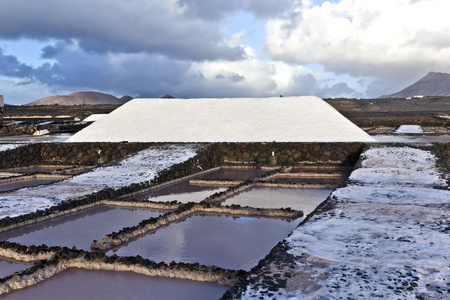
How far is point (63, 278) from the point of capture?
396 cm

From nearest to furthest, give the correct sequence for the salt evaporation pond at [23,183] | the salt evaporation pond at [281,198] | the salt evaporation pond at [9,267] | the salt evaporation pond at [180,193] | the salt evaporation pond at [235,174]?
the salt evaporation pond at [9,267], the salt evaporation pond at [281,198], the salt evaporation pond at [180,193], the salt evaporation pond at [23,183], the salt evaporation pond at [235,174]

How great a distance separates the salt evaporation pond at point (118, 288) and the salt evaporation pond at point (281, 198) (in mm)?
2990

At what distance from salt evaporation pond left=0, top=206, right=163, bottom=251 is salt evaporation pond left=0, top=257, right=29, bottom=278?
1.87ft

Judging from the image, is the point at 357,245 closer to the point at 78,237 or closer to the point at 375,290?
the point at 375,290

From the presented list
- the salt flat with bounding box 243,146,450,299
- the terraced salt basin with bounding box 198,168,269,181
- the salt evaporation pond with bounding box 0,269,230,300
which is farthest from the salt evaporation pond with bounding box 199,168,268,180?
the salt evaporation pond with bounding box 0,269,230,300

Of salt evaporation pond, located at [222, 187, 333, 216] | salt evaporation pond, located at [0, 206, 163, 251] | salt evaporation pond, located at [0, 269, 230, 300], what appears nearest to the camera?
salt evaporation pond, located at [0, 269, 230, 300]

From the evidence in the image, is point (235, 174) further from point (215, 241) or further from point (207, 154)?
point (215, 241)

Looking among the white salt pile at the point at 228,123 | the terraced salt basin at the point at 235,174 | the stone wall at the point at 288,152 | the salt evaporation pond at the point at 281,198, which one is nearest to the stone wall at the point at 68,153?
the white salt pile at the point at 228,123

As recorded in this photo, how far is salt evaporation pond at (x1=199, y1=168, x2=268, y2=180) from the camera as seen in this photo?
10.1m

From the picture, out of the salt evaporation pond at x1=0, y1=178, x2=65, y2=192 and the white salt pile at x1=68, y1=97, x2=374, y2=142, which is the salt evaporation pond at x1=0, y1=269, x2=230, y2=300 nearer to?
the salt evaporation pond at x1=0, y1=178, x2=65, y2=192

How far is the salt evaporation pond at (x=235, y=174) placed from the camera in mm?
10109

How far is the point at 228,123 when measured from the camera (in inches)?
583

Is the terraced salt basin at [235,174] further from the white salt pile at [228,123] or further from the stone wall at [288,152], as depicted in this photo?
the white salt pile at [228,123]

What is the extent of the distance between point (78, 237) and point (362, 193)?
12.8ft
